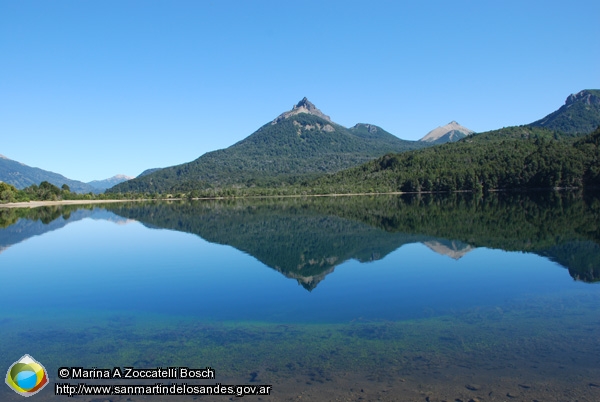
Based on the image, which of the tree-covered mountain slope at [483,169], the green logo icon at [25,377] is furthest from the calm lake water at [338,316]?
the tree-covered mountain slope at [483,169]

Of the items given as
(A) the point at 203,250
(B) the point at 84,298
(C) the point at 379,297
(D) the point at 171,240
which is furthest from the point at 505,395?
(D) the point at 171,240

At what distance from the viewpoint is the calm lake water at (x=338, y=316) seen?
1037 cm

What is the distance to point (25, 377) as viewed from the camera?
9.77 meters

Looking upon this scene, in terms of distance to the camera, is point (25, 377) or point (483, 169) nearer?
point (25, 377)

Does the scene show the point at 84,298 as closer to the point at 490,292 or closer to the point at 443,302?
the point at 443,302

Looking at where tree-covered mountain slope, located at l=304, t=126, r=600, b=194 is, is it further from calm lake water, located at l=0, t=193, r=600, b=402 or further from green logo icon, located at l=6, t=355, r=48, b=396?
green logo icon, located at l=6, t=355, r=48, b=396

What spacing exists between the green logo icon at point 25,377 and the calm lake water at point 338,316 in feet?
1.17

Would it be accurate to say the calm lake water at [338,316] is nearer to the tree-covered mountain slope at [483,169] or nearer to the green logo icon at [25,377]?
the green logo icon at [25,377]

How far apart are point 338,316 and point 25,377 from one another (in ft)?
31.9

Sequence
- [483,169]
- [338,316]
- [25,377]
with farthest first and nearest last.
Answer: [483,169]
[338,316]
[25,377]

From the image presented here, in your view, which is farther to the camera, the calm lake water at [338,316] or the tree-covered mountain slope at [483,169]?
the tree-covered mountain slope at [483,169]

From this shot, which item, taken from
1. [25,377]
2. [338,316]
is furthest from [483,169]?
[25,377]

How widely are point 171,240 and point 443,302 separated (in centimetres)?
3035

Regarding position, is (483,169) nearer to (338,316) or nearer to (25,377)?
(338,316)
